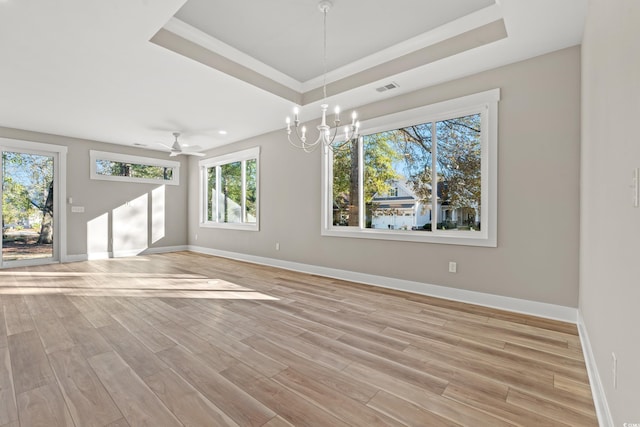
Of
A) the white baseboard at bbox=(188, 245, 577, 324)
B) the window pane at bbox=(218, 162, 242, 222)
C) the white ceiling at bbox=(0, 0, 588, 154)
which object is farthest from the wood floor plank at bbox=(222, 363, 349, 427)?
the window pane at bbox=(218, 162, 242, 222)

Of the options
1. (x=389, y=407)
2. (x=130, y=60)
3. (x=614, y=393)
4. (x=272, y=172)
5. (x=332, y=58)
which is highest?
(x=332, y=58)

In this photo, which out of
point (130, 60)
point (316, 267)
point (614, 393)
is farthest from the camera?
point (316, 267)

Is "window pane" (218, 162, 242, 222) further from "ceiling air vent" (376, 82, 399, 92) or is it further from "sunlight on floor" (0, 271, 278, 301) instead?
"ceiling air vent" (376, 82, 399, 92)

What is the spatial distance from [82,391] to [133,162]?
6.57 m

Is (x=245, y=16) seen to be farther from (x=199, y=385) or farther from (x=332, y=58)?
(x=199, y=385)

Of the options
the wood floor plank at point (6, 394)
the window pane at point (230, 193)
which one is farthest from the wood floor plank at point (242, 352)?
the window pane at point (230, 193)

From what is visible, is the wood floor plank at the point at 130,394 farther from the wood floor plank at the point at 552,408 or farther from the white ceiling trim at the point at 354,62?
the white ceiling trim at the point at 354,62

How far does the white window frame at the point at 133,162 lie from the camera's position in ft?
20.8

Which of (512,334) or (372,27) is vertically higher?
(372,27)

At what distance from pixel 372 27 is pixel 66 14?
2.73 meters

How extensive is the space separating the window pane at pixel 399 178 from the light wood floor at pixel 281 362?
1.06 m

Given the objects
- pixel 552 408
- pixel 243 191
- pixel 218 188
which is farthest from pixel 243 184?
pixel 552 408

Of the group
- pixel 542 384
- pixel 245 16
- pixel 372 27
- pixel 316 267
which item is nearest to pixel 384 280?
pixel 316 267

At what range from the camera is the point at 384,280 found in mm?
4051
